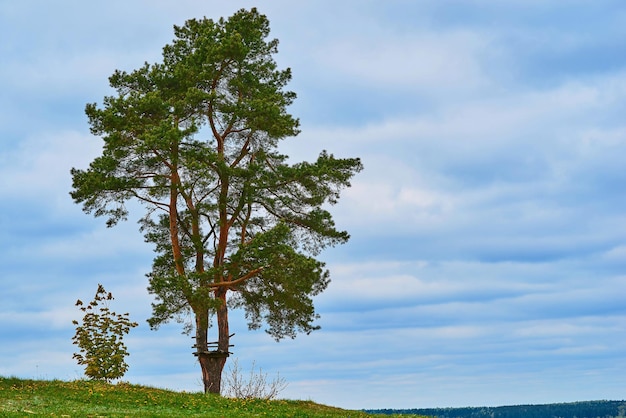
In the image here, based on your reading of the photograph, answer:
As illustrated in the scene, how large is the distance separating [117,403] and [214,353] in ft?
20.9

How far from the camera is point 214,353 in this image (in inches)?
1040

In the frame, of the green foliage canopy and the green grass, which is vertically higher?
the green foliage canopy

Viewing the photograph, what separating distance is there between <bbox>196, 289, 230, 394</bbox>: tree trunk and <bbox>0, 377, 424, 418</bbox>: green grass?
2234mm

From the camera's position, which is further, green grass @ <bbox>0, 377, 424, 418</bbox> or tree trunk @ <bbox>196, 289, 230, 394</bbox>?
tree trunk @ <bbox>196, 289, 230, 394</bbox>

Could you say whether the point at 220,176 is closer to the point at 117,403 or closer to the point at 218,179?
the point at 218,179

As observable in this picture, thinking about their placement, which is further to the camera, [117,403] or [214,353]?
[214,353]

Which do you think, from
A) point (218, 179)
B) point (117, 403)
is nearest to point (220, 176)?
point (218, 179)

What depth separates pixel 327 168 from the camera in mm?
26953

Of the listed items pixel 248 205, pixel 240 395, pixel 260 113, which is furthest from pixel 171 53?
pixel 240 395

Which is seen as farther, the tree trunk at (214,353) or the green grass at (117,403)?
the tree trunk at (214,353)

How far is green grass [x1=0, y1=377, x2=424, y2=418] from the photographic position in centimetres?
1825

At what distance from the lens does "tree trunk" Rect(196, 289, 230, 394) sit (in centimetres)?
2641

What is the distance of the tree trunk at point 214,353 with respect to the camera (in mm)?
26406

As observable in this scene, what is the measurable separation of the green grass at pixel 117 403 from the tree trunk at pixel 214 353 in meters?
2.23
